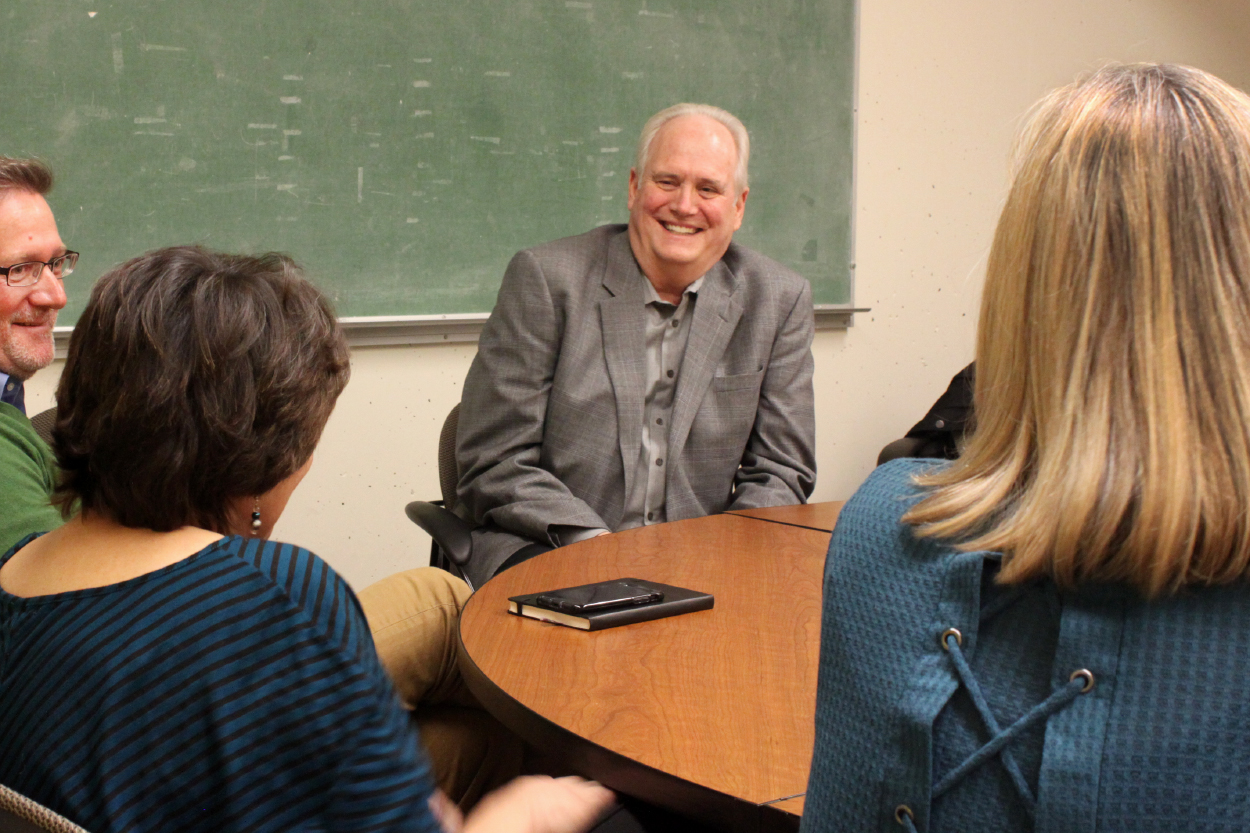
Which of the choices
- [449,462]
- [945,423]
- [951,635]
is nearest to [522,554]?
[449,462]

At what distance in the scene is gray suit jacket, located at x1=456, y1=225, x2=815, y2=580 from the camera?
2324 mm

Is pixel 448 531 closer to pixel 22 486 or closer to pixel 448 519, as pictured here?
pixel 448 519

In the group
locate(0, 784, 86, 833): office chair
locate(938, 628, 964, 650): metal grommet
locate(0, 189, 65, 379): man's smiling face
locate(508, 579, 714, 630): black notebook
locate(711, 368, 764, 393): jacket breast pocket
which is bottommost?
locate(508, 579, 714, 630): black notebook

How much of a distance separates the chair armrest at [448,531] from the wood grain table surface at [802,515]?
54cm

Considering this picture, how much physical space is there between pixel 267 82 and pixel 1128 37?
364 centimetres

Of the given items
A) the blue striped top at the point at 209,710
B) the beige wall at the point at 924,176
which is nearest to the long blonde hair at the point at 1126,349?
the blue striped top at the point at 209,710

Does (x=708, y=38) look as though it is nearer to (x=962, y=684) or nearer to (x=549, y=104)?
(x=549, y=104)

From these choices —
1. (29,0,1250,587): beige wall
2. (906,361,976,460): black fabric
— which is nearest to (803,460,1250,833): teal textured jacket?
(906,361,976,460): black fabric

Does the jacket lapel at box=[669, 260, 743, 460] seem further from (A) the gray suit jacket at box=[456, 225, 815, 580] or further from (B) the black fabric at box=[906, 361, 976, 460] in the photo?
(B) the black fabric at box=[906, 361, 976, 460]

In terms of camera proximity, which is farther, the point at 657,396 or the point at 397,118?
the point at 397,118

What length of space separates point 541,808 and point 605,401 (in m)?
1.43

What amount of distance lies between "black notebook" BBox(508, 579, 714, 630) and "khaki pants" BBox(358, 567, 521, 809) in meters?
0.26

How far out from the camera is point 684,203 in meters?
2.47

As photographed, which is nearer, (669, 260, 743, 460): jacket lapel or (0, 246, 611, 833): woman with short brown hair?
(0, 246, 611, 833): woman with short brown hair
